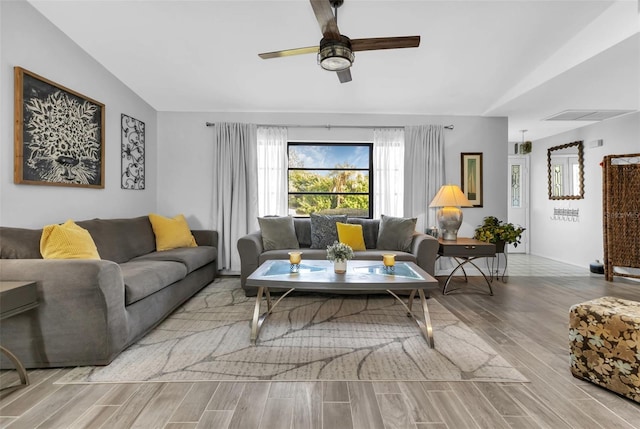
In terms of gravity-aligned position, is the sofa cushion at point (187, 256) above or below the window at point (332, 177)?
below

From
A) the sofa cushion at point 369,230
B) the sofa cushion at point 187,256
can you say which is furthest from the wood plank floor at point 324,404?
the sofa cushion at point 369,230

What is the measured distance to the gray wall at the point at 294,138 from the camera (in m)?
4.71

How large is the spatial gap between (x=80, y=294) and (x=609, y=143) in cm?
692

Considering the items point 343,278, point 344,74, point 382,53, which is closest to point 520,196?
point 382,53

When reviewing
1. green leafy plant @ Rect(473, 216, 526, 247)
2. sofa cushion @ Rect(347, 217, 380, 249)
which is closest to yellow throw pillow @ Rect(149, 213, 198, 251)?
sofa cushion @ Rect(347, 217, 380, 249)

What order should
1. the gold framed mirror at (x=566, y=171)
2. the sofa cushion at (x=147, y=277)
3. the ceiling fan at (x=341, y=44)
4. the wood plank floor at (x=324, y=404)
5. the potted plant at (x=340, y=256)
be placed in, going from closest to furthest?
the wood plank floor at (x=324, y=404) → the ceiling fan at (x=341, y=44) → the sofa cushion at (x=147, y=277) → the potted plant at (x=340, y=256) → the gold framed mirror at (x=566, y=171)

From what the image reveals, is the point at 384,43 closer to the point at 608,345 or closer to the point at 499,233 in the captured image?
the point at 608,345

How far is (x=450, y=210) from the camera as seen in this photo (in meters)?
4.10

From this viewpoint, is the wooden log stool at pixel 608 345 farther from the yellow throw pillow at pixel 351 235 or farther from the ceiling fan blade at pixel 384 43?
the yellow throw pillow at pixel 351 235

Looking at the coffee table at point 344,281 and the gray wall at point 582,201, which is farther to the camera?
the gray wall at point 582,201

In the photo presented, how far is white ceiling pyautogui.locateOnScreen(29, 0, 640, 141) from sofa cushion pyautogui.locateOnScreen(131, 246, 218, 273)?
1.99m

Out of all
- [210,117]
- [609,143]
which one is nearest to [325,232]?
[210,117]

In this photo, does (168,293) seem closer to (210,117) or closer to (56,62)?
(56,62)

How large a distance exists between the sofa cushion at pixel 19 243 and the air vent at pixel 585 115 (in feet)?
20.3
